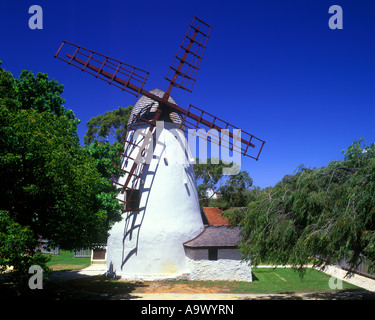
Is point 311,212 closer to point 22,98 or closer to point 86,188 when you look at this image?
point 86,188

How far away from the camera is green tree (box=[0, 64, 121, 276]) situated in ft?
32.9

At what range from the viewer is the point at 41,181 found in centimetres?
1072

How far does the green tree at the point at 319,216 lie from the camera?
28.9 ft

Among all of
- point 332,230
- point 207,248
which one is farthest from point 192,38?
point 332,230

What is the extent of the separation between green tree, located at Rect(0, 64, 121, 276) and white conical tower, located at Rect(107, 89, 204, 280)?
6.84m

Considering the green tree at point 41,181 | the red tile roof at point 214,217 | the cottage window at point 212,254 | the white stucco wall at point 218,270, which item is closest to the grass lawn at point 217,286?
the white stucco wall at point 218,270

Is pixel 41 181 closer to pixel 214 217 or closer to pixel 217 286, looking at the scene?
pixel 217 286

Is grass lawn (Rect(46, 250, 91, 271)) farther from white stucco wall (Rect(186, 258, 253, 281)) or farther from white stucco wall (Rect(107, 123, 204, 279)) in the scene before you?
white stucco wall (Rect(186, 258, 253, 281))

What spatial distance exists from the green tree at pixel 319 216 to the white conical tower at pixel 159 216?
8651 millimetres

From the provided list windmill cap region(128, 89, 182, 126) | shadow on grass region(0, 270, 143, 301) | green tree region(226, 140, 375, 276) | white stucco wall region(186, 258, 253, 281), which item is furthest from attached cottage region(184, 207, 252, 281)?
green tree region(226, 140, 375, 276)

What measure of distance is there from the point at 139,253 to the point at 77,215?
9308 millimetres

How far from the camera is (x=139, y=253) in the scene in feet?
65.9

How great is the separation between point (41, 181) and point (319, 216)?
8.55 m

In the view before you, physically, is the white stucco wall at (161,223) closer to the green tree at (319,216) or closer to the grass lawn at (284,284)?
the grass lawn at (284,284)
